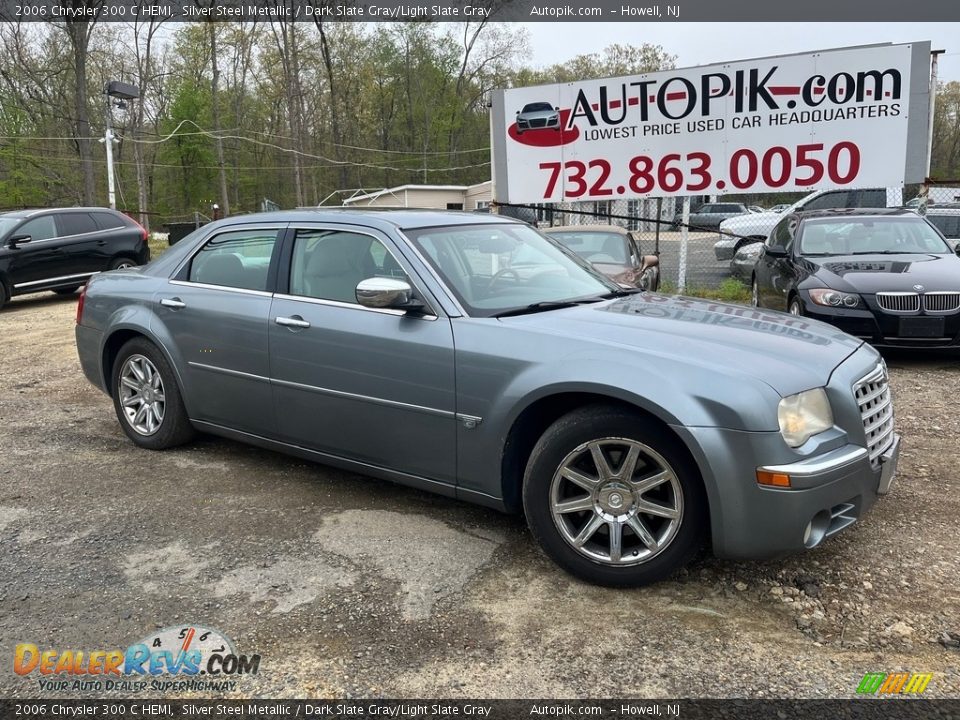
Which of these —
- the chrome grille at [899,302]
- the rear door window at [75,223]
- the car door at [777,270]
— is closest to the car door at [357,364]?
the chrome grille at [899,302]

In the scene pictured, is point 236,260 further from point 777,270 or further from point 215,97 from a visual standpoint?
point 215,97

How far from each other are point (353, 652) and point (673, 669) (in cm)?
112

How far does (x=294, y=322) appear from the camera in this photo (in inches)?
157

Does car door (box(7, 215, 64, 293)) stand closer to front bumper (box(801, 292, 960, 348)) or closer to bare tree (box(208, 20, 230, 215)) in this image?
front bumper (box(801, 292, 960, 348))

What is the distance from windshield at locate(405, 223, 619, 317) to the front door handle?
72 centimetres

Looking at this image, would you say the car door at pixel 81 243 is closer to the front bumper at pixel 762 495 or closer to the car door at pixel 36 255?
the car door at pixel 36 255

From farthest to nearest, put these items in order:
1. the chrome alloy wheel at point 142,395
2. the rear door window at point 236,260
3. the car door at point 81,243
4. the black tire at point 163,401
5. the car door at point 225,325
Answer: the car door at point 81,243, the chrome alloy wheel at point 142,395, the black tire at point 163,401, the rear door window at point 236,260, the car door at point 225,325

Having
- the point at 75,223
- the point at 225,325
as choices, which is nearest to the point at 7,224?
the point at 75,223

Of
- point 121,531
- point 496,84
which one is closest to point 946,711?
point 121,531

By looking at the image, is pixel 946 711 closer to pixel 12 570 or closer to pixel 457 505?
pixel 457 505

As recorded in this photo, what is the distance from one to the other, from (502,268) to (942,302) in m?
4.72

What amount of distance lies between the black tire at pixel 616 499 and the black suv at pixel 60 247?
1185cm

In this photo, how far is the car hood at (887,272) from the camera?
679 centimetres

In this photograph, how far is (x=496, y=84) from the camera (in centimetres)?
4353
